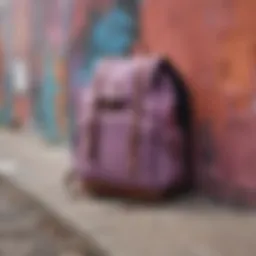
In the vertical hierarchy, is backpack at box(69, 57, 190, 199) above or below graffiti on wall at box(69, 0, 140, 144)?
below

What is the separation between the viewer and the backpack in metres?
1.91

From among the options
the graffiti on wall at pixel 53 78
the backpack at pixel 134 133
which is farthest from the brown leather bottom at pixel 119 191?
the graffiti on wall at pixel 53 78

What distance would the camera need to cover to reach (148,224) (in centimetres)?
171

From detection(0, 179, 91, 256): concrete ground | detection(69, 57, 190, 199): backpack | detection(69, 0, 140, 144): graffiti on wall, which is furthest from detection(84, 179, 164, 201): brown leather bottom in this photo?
detection(69, 0, 140, 144): graffiti on wall

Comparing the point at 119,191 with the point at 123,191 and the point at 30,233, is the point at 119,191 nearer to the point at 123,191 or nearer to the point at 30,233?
the point at 123,191

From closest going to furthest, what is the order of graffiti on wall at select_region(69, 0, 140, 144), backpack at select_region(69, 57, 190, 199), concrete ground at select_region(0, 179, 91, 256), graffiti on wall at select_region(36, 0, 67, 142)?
concrete ground at select_region(0, 179, 91, 256)
backpack at select_region(69, 57, 190, 199)
graffiti on wall at select_region(69, 0, 140, 144)
graffiti on wall at select_region(36, 0, 67, 142)

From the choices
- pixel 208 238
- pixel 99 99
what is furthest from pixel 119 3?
pixel 208 238

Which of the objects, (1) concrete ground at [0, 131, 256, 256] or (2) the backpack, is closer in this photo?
(1) concrete ground at [0, 131, 256, 256]

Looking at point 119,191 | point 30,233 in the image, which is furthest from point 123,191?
point 30,233

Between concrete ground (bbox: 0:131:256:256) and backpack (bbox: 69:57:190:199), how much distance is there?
0.23 ft

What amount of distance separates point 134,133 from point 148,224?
0.32 meters

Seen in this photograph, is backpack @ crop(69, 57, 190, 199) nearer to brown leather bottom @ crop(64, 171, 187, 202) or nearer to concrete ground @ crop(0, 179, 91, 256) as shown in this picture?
brown leather bottom @ crop(64, 171, 187, 202)

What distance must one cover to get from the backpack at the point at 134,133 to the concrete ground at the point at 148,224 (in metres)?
0.07

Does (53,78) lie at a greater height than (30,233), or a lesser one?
greater
